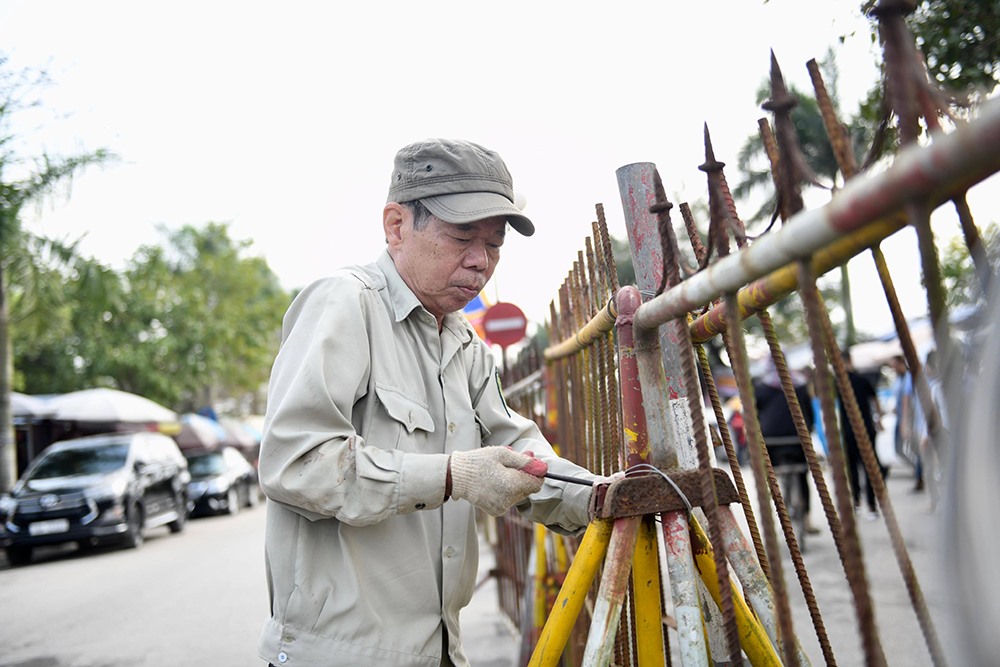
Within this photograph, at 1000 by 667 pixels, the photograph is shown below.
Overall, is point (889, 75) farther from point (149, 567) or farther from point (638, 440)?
point (149, 567)

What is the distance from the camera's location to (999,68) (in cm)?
338

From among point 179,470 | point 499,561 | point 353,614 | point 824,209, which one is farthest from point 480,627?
point 179,470

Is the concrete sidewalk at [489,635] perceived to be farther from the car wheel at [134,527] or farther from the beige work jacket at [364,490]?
the car wheel at [134,527]

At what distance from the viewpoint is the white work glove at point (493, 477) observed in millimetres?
1851

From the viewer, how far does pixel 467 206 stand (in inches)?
85.2

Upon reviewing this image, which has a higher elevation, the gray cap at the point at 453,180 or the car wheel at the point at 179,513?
the gray cap at the point at 453,180

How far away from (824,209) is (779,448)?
7.39 m

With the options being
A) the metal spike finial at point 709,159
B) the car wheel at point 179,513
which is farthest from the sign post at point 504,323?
the car wheel at point 179,513

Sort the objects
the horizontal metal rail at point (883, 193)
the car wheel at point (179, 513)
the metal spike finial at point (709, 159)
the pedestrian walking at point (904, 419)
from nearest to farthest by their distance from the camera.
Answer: the horizontal metal rail at point (883, 193) → the metal spike finial at point (709, 159) → the pedestrian walking at point (904, 419) → the car wheel at point (179, 513)

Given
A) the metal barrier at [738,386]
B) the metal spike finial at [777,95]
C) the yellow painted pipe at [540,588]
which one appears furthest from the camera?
the yellow painted pipe at [540,588]

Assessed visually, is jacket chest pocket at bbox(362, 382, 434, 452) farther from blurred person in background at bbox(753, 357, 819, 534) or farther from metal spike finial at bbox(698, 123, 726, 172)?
blurred person in background at bbox(753, 357, 819, 534)

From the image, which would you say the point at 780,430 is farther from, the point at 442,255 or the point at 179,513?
the point at 179,513

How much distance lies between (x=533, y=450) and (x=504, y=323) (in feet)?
16.9

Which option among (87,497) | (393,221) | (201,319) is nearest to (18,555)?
(87,497)
